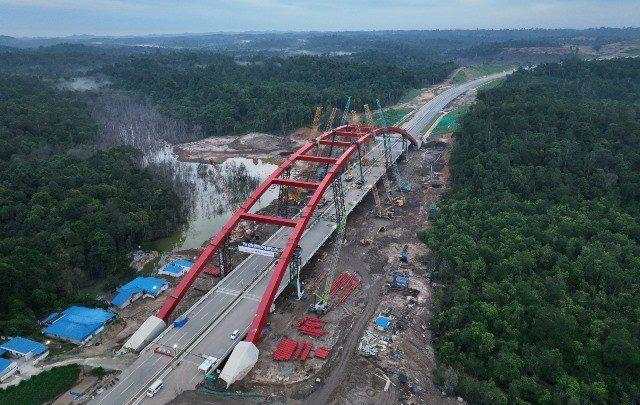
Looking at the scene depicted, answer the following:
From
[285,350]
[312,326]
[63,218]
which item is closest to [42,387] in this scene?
[285,350]

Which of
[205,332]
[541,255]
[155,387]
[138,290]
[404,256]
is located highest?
[541,255]

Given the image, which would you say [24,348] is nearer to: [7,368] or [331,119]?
[7,368]

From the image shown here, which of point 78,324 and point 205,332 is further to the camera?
point 78,324

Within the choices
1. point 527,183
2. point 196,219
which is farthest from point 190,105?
point 527,183

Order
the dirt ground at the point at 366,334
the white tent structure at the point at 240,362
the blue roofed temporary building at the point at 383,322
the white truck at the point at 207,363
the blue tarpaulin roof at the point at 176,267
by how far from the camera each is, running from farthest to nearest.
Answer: the blue tarpaulin roof at the point at 176,267 → the blue roofed temporary building at the point at 383,322 → the white truck at the point at 207,363 → the dirt ground at the point at 366,334 → the white tent structure at the point at 240,362

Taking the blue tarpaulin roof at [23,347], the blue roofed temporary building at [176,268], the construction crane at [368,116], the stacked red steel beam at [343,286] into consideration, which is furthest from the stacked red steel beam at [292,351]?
the construction crane at [368,116]

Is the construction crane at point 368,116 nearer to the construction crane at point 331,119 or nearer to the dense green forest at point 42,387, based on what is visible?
the construction crane at point 331,119
